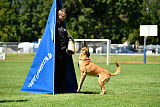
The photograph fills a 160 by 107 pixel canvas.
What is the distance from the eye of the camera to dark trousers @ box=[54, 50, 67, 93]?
30.5ft

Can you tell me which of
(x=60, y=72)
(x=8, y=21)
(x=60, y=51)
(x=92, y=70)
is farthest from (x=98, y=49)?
(x=8, y=21)

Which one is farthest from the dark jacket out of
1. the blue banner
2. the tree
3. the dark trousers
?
the tree

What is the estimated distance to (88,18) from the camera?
54.6 m

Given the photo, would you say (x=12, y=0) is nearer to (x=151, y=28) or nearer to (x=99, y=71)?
(x=151, y=28)

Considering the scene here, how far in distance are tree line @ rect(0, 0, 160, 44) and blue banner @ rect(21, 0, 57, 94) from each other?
44.1 m

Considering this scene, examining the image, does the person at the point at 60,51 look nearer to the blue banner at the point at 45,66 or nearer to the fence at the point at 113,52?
the blue banner at the point at 45,66

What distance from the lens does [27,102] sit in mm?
7676

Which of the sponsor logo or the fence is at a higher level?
the sponsor logo

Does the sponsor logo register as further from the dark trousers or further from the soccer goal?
the soccer goal

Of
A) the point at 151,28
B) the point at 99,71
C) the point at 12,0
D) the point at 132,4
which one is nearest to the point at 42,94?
the point at 99,71

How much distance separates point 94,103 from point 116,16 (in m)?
48.8

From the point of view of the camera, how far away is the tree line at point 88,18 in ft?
178

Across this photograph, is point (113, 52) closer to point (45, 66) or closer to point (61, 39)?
point (61, 39)

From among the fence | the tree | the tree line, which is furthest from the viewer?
the tree
